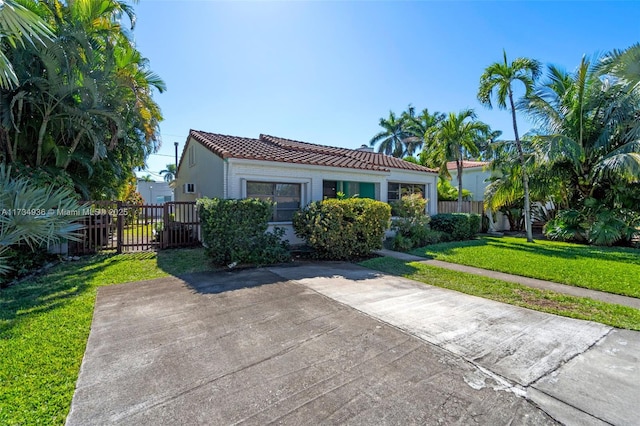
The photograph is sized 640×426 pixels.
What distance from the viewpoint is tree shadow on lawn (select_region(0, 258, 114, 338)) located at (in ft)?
15.5

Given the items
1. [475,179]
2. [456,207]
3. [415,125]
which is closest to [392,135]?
[415,125]

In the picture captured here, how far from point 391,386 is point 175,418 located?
76.5 inches

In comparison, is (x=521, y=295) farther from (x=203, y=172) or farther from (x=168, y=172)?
(x=168, y=172)

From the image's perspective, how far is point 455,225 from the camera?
13914mm

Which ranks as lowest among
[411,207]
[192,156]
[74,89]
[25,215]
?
[25,215]

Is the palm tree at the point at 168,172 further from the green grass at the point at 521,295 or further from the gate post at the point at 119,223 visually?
the green grass at the point at 521,295

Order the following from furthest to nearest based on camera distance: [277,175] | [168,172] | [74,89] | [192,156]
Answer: [168,172], [192,156], [277,175], [74,89]

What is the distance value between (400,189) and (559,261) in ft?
26.1

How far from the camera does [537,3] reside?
864cm

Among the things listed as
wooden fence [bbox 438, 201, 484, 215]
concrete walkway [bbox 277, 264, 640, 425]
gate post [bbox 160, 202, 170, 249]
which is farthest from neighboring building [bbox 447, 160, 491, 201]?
gate post [bbox 160, 202, 170, 249]

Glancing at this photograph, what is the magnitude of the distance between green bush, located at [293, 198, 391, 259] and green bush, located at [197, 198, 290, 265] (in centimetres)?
147

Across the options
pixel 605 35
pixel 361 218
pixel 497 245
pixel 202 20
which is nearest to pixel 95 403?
pixel 361 218

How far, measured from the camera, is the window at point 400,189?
15.4 m

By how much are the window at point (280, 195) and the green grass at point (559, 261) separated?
5.02m
